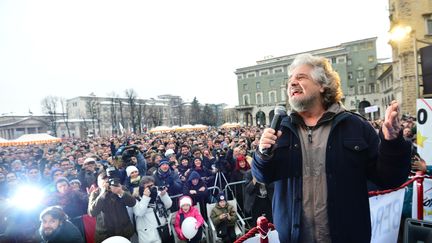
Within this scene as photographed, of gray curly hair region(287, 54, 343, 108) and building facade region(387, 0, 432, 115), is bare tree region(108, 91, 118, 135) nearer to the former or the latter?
building facade region(387, 0, 432, 115)

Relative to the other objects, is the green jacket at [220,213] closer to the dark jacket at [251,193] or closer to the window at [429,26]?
the dark jacket at [251,193]

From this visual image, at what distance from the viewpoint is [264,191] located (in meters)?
5.87

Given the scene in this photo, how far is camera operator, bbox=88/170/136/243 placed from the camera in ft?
15.3

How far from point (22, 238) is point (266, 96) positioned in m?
78.7

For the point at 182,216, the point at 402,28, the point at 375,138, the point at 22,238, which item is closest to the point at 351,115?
the point at 375,138

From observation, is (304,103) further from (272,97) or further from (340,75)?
(340,75)

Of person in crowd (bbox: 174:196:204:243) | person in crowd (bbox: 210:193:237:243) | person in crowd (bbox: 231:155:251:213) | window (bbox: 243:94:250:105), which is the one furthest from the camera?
window (bbox: 243:94:250:105)

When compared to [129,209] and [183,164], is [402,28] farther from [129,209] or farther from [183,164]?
[129,209]

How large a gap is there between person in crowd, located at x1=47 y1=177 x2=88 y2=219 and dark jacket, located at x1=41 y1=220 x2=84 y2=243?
3.99 feet

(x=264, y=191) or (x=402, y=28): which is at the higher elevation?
(x=402, y=28)

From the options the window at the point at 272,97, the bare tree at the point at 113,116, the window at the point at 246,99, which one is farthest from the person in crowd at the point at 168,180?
the bare tree at the point at 113,116

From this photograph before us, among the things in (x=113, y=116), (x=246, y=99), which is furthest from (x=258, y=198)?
(x=113, y=116)

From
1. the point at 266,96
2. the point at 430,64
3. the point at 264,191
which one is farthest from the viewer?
the point at 266,96

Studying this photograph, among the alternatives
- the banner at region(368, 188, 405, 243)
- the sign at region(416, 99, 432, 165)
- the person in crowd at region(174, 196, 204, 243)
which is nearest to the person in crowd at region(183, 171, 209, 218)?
the person in crowd at region(174, 196, 204, 243)
